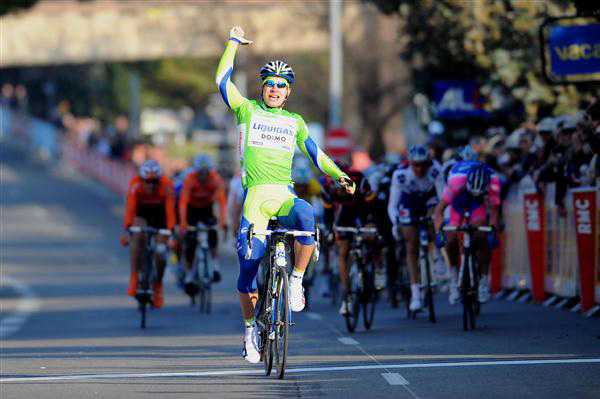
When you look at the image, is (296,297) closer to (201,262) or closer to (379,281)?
(379,281)

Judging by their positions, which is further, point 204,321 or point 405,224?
point 204,321

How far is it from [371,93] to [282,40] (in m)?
8.40

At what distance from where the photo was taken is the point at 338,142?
37.8m

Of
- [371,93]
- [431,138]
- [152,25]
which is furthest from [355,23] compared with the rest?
[431,138]

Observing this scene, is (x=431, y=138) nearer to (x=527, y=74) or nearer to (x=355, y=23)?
(x=527, y=74)

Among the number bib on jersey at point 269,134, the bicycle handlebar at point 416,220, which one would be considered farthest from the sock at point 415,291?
the number bib on jersey at point 269,134

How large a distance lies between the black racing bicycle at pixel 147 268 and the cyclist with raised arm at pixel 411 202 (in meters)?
3.11

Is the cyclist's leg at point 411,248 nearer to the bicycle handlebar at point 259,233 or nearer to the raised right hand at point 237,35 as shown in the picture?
the bicycle handlebar at point 259,233

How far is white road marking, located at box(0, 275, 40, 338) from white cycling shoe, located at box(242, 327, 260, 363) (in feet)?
21.3

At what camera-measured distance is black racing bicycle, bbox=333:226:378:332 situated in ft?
55.7

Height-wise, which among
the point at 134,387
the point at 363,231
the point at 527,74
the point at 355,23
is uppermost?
the point at 355,23

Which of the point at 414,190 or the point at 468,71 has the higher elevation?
the point at 468,71

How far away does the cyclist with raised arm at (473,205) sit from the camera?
17.2 metres

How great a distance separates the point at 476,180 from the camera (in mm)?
17203
